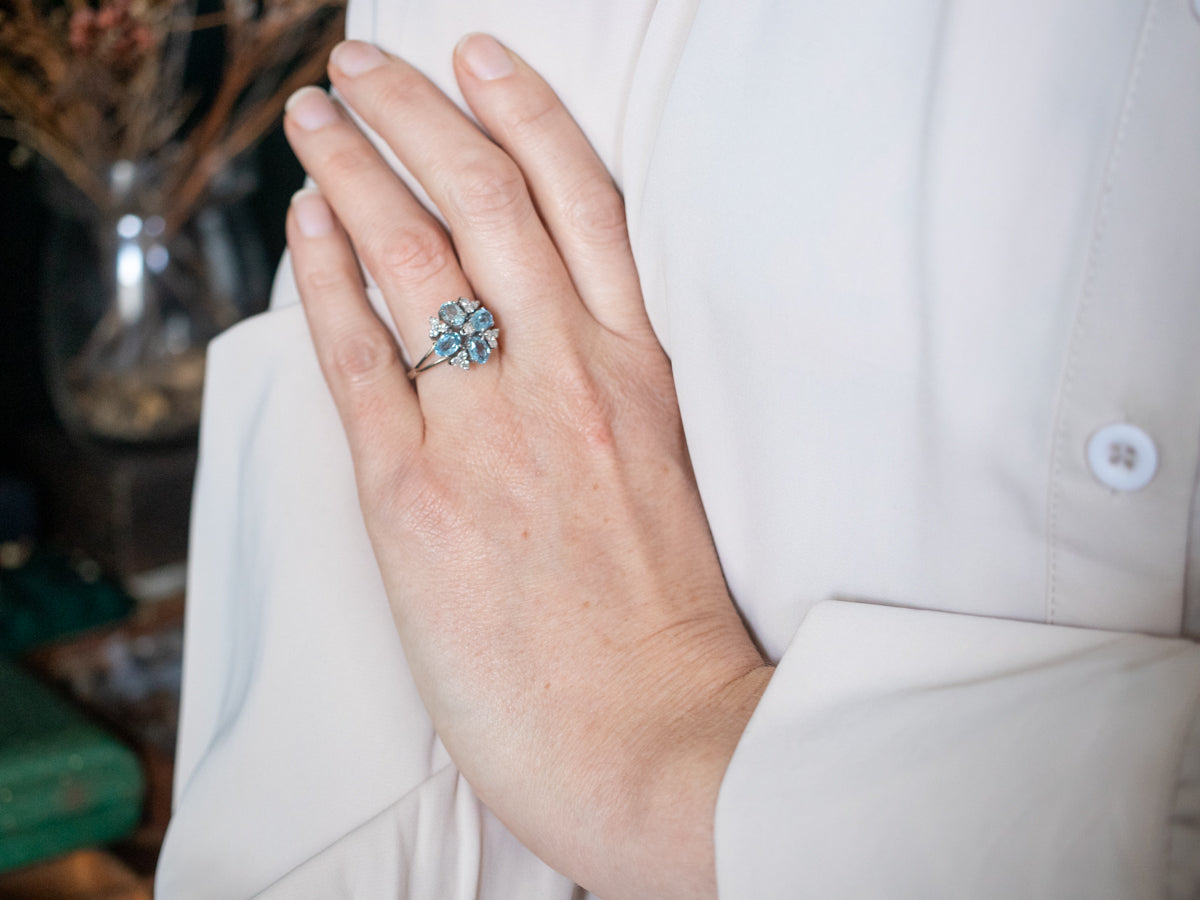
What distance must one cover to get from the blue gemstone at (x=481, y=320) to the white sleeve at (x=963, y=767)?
0.26m

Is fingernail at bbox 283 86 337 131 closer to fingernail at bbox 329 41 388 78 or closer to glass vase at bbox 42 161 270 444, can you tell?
fingernail at bbox 329 41 388 78

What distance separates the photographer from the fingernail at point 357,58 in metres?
0.66

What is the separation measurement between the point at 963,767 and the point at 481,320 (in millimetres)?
350

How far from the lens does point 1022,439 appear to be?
510 millimetres

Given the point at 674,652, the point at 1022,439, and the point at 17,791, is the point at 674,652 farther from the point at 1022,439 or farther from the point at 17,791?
the point at 17,791

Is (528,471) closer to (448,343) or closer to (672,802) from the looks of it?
(448,343)

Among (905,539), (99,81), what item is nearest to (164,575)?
(99,81)

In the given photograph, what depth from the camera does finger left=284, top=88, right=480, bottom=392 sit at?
2.06 feet

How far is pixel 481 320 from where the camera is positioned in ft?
1.99

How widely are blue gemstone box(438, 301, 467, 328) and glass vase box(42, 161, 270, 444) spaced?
821 mm

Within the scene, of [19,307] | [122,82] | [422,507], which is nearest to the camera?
[422,507]

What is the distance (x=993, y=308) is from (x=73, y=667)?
3.70 ft

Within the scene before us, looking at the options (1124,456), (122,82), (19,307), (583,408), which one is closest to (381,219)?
(583,408)

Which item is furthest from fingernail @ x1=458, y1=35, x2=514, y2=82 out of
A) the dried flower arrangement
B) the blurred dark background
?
the blurred dark background
